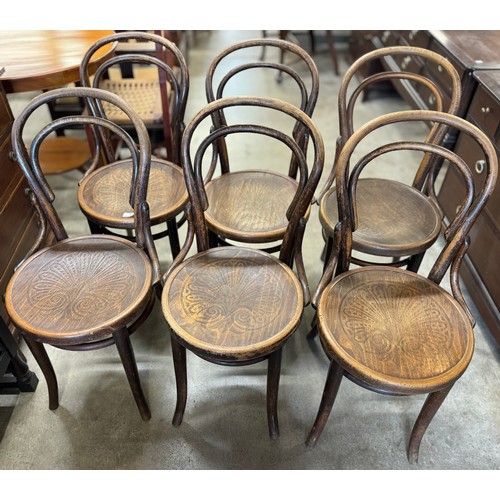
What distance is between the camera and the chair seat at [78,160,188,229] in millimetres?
1424

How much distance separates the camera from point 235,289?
3.81 feet

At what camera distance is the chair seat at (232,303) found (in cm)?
104

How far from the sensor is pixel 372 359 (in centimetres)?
100

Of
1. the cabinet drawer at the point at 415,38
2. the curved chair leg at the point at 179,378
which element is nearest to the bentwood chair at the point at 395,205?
the curved chair leg at the point at 179,378

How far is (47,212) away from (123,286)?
1.21 feet

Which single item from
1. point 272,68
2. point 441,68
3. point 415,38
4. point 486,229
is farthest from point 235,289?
point 415,38

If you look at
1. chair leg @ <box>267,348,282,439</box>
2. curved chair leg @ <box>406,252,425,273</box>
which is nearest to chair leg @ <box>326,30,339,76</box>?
A: curved chair leg @ <box>406,252,425,273</box>

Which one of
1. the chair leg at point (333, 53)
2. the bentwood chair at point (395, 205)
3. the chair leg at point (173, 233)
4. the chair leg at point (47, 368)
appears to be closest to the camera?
the chair leg at point (47, 368)

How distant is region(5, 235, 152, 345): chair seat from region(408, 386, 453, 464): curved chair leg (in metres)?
0.85

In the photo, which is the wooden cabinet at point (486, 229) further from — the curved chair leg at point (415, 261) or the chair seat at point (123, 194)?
the chair seat at point (123, 194)

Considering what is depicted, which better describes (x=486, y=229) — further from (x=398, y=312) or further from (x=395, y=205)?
(x=398, y=312)

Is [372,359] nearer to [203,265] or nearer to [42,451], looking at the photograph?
[203,265]

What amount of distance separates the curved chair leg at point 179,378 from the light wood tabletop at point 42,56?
3.72 ft
